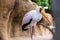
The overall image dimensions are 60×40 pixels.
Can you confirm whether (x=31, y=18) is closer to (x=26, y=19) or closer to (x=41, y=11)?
(x=26, y=19)

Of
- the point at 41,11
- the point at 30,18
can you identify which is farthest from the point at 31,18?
the point at 41,11

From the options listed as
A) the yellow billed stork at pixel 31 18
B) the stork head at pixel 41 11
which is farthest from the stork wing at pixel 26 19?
the stork head at pixel 41 11

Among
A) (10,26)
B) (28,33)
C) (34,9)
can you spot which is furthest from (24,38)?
(34,9)

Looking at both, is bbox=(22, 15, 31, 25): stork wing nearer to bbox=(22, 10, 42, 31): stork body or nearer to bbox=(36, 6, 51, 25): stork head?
bbox=(22, 10, 42, 31): stork body

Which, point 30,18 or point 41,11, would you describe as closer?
point 41,11

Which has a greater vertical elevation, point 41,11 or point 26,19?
point 41,11

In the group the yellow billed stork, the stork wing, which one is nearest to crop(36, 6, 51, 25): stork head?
the yellow billed stork

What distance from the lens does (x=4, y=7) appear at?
73.1 inches

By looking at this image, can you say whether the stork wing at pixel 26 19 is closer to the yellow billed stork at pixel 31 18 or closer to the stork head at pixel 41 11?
the yellow billed stork at pixel 31 18

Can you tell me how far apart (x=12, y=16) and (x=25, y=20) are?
0.21 metres

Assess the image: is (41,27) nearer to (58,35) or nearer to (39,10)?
(39,10)

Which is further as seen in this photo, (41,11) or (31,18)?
(31,18)

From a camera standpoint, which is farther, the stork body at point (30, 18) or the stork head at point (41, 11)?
the stork body at point (30, 18)

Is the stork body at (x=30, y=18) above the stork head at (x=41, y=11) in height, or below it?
below
